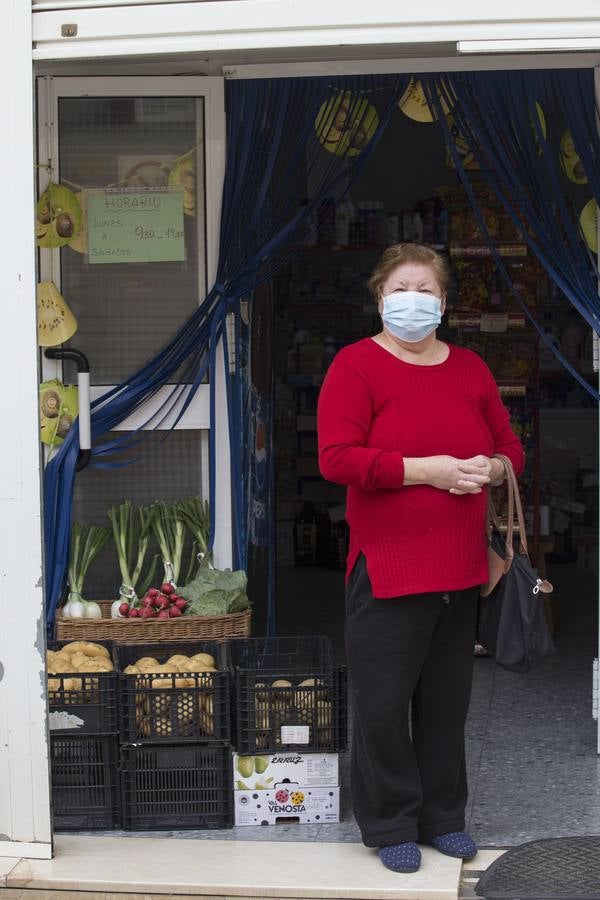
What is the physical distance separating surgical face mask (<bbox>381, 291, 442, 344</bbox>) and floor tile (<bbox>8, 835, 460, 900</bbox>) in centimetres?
161

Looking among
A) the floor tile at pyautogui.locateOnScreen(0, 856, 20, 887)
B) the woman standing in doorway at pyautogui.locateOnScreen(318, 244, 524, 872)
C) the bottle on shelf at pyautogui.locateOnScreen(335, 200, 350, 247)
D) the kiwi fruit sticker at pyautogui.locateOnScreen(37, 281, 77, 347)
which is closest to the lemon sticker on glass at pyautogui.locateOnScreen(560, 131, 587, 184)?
the woman standing in doorway at pyautogui.locateOnScreen(318, 244, 524, 872)

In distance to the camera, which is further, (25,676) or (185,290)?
(185,290)

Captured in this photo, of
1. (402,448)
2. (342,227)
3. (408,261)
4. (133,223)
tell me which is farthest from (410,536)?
(342,227)

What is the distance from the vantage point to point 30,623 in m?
3.99

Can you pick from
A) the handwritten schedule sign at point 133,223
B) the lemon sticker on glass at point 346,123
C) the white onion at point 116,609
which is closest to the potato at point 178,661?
the white onion at point 116,609

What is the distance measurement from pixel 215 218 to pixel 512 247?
2053 millimetres

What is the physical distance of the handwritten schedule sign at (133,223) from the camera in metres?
5.28

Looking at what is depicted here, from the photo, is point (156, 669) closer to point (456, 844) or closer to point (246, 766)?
point (246, 766)

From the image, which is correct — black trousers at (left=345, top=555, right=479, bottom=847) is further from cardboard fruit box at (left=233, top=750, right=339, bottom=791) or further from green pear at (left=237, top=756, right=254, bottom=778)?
green pear at (left=237, top=756, right=254, bottom=778)

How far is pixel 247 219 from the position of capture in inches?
206

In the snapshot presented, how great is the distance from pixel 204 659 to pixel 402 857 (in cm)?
109

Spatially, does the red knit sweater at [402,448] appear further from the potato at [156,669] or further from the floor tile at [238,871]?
the potato at [156,669]

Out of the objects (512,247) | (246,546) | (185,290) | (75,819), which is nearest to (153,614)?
(246,546)

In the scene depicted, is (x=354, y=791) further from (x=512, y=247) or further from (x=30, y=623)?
(x=512, y=247)
